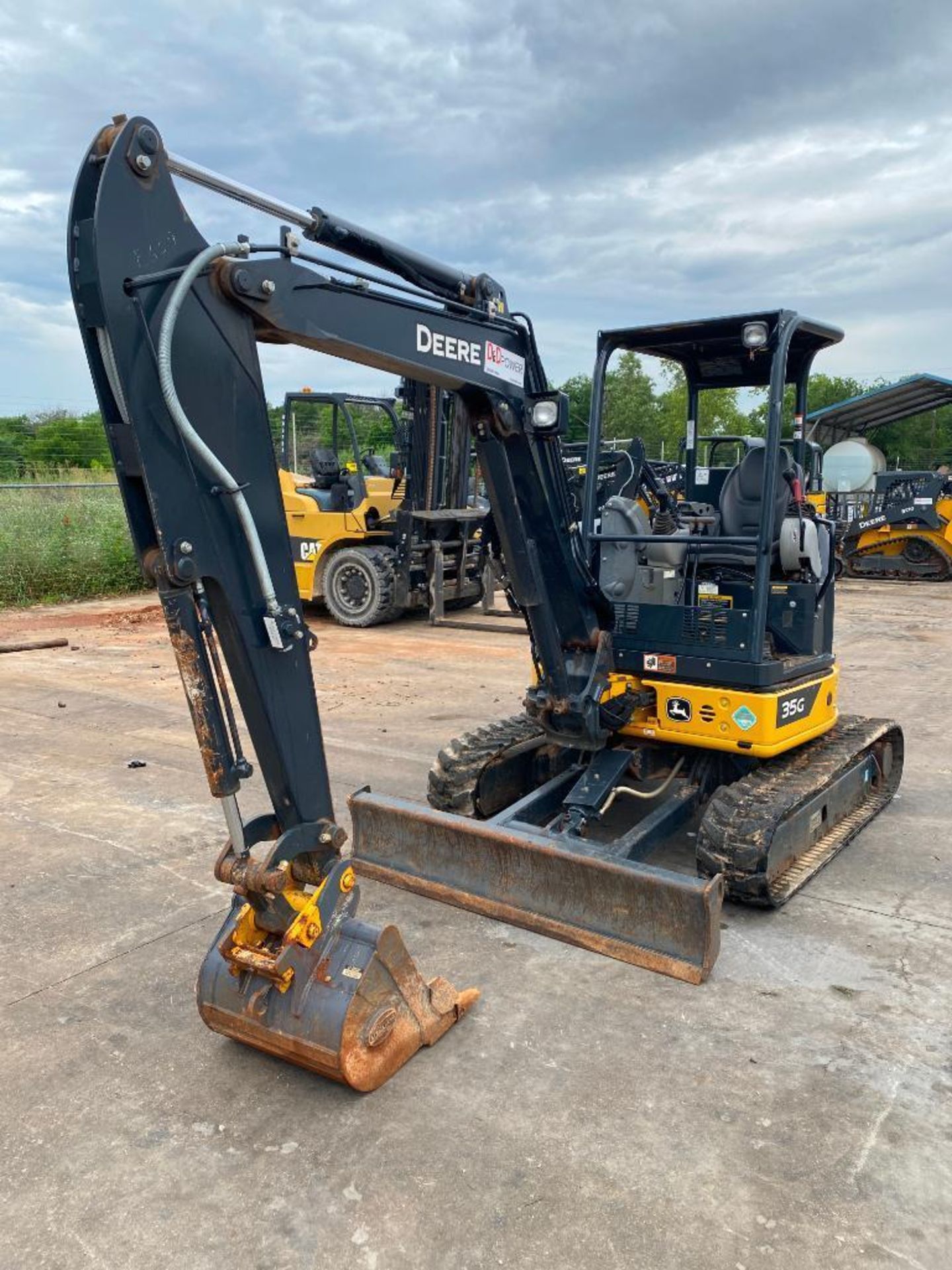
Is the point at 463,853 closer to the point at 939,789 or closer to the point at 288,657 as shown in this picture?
the point at 288,657

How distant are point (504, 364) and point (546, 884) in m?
2.24

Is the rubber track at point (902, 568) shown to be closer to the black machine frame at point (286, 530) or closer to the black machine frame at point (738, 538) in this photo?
the black machine frame at point (738, 538)

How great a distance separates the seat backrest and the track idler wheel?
2.96m

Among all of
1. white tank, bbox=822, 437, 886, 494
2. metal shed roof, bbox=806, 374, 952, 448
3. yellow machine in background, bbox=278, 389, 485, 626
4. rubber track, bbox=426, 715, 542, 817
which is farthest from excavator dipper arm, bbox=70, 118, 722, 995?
white tank, bbox=822, 437, 886, 494

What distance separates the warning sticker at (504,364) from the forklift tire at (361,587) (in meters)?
8.82

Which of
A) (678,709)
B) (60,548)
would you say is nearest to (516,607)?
(678,709)

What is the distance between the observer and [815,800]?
4.91 m

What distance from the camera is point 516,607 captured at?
498cm

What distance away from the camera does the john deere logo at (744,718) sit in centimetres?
479

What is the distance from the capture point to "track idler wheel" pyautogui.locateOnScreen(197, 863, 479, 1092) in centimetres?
319

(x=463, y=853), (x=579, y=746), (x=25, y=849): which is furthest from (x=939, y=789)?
(x=25, y=849)

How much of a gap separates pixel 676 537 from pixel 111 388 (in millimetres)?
2860

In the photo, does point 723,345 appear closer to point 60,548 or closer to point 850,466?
point 60,548

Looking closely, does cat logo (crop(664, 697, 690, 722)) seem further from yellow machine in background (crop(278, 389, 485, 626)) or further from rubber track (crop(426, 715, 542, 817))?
yellow machine in background (crop(278, 389, 485, 626))
